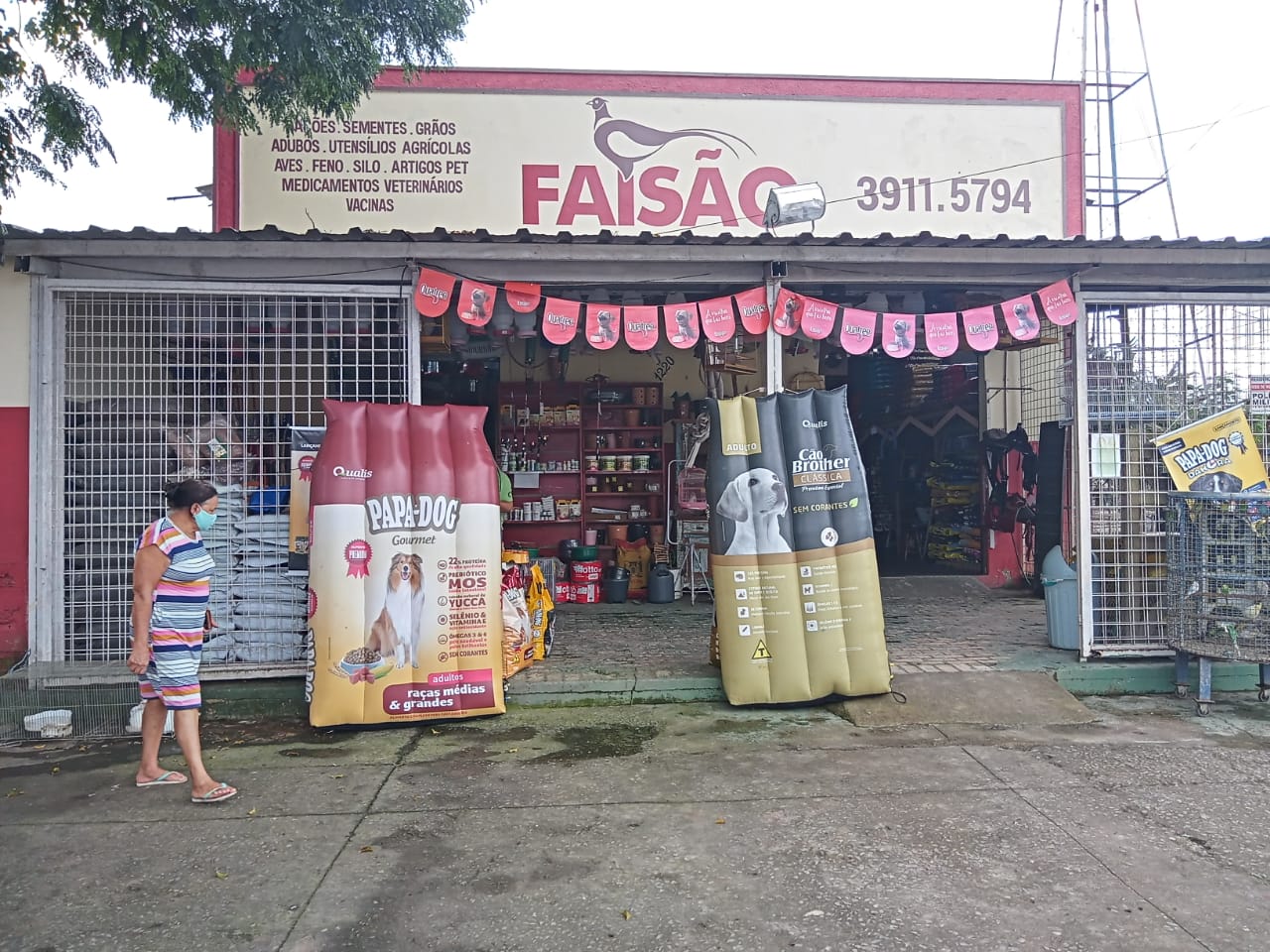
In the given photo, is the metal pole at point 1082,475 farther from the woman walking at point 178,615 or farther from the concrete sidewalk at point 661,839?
the woman walking at point 178,615

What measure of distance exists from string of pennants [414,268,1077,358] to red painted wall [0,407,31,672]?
123 inches

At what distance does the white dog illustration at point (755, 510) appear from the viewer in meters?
6.29

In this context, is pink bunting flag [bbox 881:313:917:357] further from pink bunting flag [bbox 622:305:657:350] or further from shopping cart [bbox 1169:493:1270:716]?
shopping cart [bbox 1169:493:1270:716]

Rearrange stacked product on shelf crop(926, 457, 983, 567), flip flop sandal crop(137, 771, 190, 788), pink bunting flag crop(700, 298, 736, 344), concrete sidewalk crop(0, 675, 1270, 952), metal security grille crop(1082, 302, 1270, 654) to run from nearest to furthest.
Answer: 1. concrete sidewalk crop(0, 675, 1270, 952)
2. flip flop sandal crop(137, 771, 190, 788)
3. pink bunting flag crop(700, 298, 736, 344)
4. metal security grille crop(1082, 302, 1270, 654)
5. stacked product on shelf crop(926, 457, 983, 567)

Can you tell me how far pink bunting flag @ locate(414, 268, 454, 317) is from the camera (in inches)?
259

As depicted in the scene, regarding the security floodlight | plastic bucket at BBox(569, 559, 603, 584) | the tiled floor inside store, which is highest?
the security floodlight

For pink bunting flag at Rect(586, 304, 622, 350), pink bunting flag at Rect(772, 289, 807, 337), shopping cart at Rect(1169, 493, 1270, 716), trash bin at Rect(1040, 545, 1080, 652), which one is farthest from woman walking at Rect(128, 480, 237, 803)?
shopping cart at Rect(1169, 493, 1270, 716)

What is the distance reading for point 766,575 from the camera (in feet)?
20.5

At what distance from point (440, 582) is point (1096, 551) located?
5.03 m

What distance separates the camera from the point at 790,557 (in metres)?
6.29

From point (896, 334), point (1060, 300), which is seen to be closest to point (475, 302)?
point (896, 334)

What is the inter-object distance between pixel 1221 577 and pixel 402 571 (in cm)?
561

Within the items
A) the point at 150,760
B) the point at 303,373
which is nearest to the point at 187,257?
the point at 303,373

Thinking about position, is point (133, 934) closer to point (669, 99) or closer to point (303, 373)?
point (303, 373)
